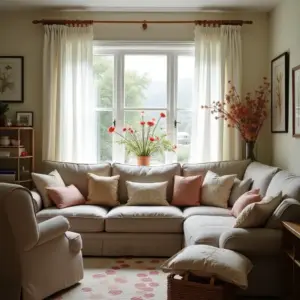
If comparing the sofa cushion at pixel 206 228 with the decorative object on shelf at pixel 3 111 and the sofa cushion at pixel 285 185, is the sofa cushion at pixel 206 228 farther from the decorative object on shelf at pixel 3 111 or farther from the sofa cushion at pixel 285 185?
the decorative object on shelf at pixel 3 111

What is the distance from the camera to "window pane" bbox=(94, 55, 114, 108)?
527 cm

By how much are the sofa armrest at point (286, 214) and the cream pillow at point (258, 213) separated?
0.05 meters

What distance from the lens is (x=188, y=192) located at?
4.47m

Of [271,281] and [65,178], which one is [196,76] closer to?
[65,178]

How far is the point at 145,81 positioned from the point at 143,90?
0.12m

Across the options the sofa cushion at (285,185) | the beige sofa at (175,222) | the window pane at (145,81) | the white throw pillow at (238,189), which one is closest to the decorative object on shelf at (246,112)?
the beige sofa at (175,222)

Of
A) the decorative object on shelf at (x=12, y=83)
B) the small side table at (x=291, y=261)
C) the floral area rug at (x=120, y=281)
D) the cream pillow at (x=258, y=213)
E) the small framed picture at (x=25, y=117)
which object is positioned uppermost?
the decorative object on shelf at (x=12, y=83)

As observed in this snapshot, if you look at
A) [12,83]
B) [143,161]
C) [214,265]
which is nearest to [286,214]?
[214,265]

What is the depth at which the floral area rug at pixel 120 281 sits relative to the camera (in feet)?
10.2

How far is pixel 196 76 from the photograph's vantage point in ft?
16.6

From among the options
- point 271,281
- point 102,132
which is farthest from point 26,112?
point 271,281

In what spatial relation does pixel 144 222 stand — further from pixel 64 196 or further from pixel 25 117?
pixel 25 117

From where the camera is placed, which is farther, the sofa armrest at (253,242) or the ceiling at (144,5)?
the ceiling at (144,5)

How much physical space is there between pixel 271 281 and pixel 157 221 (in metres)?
1.36
